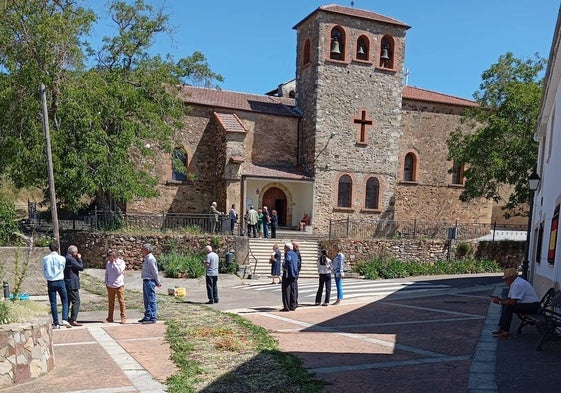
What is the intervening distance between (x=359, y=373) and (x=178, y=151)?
22.5m

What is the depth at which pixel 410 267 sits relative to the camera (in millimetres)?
23516

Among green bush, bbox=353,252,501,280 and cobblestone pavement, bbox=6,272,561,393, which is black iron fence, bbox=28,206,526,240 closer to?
green bush, bbox=353,252,501,280

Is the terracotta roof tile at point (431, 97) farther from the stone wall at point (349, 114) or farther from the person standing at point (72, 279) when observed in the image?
the person standing at point (72, 279)

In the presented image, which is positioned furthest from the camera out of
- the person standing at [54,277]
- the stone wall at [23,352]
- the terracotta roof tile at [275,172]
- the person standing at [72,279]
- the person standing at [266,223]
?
the terracotta roof tile at [275,172]

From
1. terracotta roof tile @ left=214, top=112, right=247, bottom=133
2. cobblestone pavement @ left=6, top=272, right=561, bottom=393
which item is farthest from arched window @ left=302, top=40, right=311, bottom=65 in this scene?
cobblestone pavement @ left=6, top=272, right=561, bottom=393

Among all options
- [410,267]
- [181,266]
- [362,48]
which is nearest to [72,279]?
[181,266]

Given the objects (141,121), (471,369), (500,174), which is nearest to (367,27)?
(500,174)

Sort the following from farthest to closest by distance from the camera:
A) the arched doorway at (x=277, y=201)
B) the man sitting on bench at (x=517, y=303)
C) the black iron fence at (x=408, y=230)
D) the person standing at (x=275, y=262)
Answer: the arched doorway at (x=277, y=201) → the black iron fence at (x=408, y=230) → the person standing at (x=275, y=262) → the man sitting on bench at (x=517, y=303)

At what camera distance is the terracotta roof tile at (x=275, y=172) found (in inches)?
1083

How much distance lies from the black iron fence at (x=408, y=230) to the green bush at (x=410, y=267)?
1.54m

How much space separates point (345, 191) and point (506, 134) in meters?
8.87

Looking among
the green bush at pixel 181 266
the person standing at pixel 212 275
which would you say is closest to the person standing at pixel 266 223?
the green bush at pixel 181 266

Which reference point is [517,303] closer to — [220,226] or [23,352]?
[23,352]

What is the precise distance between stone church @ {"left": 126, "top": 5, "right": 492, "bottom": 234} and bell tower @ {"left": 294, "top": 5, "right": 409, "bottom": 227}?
6cm
